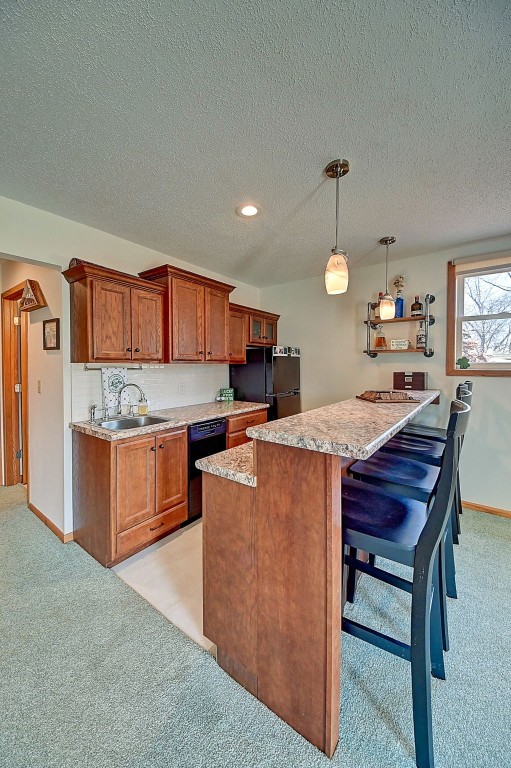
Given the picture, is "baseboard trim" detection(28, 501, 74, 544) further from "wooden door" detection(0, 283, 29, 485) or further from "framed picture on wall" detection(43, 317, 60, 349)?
"framed picture on wall" detection(43, 317, 60, 349)

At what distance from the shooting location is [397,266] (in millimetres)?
3441

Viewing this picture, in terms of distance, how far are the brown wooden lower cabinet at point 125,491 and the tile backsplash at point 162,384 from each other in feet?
1.10

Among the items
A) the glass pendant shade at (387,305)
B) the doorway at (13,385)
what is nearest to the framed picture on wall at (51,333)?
the doorway at (13,385)

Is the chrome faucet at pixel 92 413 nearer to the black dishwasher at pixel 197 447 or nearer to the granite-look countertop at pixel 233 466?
the black dishwasher at pixel 197 447

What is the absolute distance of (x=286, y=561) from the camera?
46.1 inches

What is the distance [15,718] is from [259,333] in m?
3.69

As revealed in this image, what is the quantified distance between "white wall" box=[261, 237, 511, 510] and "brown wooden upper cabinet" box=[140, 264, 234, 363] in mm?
1241

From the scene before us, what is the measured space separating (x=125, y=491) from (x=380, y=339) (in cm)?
298

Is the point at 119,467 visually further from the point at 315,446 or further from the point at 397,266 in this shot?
the point at 397,266

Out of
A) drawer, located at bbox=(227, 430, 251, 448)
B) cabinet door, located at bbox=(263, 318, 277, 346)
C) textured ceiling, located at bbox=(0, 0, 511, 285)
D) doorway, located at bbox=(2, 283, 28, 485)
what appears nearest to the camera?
textured ceiling, located at bbox=(0, 0, 511, 285)

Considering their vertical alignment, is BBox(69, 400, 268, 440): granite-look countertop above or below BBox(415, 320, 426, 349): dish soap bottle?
below

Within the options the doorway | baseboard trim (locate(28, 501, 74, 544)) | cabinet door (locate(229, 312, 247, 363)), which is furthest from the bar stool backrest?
the doorway

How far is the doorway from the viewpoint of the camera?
3500 millimetres

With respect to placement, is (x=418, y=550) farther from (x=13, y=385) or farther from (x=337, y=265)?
(x=13, y=385)
